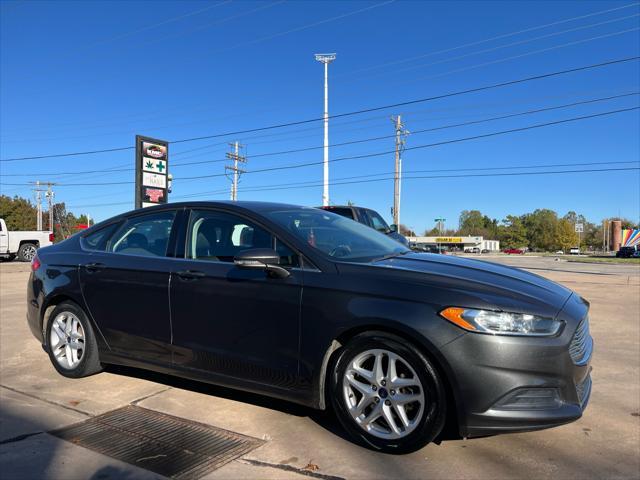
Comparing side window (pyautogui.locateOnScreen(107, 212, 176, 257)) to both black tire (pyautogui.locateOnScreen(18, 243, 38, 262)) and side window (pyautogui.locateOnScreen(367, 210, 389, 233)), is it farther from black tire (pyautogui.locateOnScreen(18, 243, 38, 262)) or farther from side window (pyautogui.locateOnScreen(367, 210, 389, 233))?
black tire (pyautogui.locateOnScreen(18, 243, 38, 262))

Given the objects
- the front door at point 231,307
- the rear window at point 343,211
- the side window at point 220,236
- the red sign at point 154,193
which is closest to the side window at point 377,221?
the rear window at point 343,211

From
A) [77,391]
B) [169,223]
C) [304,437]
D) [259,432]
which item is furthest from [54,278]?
[304,437]

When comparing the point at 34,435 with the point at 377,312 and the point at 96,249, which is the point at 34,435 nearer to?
the point at 96,249

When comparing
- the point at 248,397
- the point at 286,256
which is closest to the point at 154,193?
the point at 248,397

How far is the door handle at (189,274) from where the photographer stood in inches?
148

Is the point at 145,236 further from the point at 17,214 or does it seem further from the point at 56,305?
the point at 17,214

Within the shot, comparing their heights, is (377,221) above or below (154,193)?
below

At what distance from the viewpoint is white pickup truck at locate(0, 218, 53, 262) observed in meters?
21.4

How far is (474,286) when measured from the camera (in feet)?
9.82

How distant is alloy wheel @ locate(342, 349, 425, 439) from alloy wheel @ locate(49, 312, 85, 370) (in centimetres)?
268

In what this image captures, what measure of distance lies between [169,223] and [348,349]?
197 centimetres

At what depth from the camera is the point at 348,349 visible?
124 inches

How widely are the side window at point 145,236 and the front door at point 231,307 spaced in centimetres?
27

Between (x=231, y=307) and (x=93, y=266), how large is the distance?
1.62m
